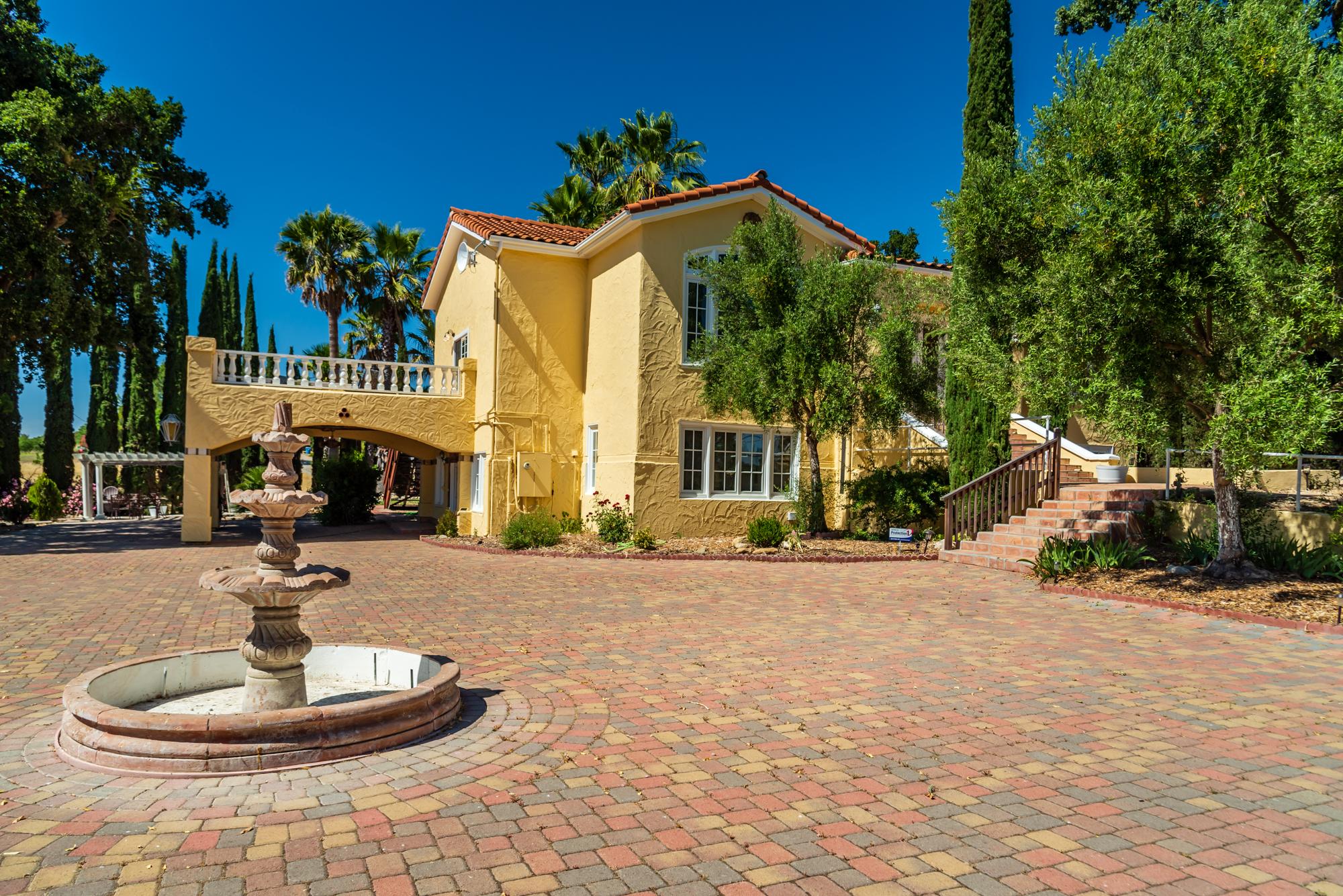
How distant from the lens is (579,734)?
543 centimetres

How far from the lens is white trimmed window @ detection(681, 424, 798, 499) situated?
18.8 meters

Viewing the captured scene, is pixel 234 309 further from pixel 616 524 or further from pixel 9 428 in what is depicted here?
pixel 616 524

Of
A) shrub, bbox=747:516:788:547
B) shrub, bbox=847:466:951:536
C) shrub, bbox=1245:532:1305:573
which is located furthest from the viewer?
shrub, bbox=847:466:951:536

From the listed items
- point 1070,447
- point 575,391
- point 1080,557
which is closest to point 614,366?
point 575,391

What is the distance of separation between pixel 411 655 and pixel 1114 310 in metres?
8.83

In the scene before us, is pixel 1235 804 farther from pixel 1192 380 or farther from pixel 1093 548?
pixel 1093 548

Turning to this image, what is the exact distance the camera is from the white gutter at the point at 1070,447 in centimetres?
1788

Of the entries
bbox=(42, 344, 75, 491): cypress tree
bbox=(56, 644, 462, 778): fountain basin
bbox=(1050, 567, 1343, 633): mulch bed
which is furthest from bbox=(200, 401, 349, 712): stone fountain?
bbox=(42, 344, 75, 491): cypress tree

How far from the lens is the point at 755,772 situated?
4.85m

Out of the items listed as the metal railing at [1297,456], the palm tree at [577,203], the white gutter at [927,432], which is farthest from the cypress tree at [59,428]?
the metal railing at [1297,456]

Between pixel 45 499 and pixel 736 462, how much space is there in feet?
76.2

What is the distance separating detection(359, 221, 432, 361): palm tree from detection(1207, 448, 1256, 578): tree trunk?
26.5 meters

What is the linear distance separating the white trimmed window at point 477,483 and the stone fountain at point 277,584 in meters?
14.9

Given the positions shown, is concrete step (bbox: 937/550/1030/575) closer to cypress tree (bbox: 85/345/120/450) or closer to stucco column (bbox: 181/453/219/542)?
stucco column (bbox: 181/453/219/542)
